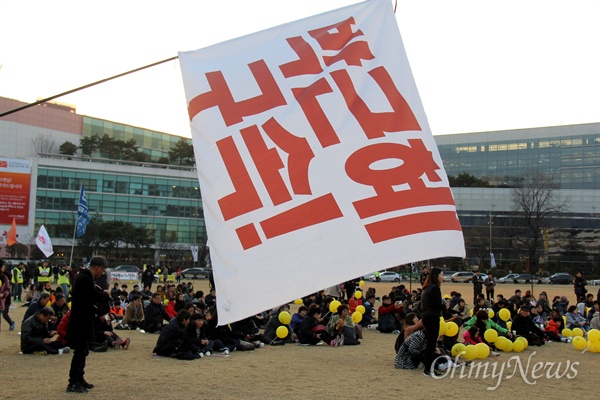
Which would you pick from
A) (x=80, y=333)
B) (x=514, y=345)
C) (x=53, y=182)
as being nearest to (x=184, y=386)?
(x=80, y=333)

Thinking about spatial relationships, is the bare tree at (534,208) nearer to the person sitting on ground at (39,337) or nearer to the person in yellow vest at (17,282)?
the person in yellow vest at (17,282)

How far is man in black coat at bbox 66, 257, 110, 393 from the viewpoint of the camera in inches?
327

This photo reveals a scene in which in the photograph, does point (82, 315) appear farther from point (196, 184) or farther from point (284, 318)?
point (196, 184)

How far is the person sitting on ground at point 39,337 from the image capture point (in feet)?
39.5

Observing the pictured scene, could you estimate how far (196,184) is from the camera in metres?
86.1

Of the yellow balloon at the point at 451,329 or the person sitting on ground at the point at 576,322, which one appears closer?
the yellow balloon at the point at 451,329

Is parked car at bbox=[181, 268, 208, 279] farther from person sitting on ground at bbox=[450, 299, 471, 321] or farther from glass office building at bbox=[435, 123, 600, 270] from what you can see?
person sitting on ground at bbox=[450, 299, 471, 321]

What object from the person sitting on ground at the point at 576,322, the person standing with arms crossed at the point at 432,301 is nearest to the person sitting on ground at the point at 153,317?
the person standing with arms crossed at the point at 432,301

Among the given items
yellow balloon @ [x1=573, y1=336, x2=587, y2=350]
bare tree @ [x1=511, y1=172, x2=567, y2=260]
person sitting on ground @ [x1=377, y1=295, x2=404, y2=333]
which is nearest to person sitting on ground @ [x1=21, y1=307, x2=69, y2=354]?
person sitting on ground @ [x1=377, y1=295, x2=404, y2=333]

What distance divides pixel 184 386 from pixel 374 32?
243 inches

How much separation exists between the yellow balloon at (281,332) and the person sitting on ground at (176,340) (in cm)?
307

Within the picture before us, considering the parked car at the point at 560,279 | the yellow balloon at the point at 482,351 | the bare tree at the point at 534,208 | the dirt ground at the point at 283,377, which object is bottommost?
the dirt ground at the point at 283,377

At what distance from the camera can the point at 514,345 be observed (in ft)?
47.7

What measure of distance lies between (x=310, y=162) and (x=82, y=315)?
5.12 m
